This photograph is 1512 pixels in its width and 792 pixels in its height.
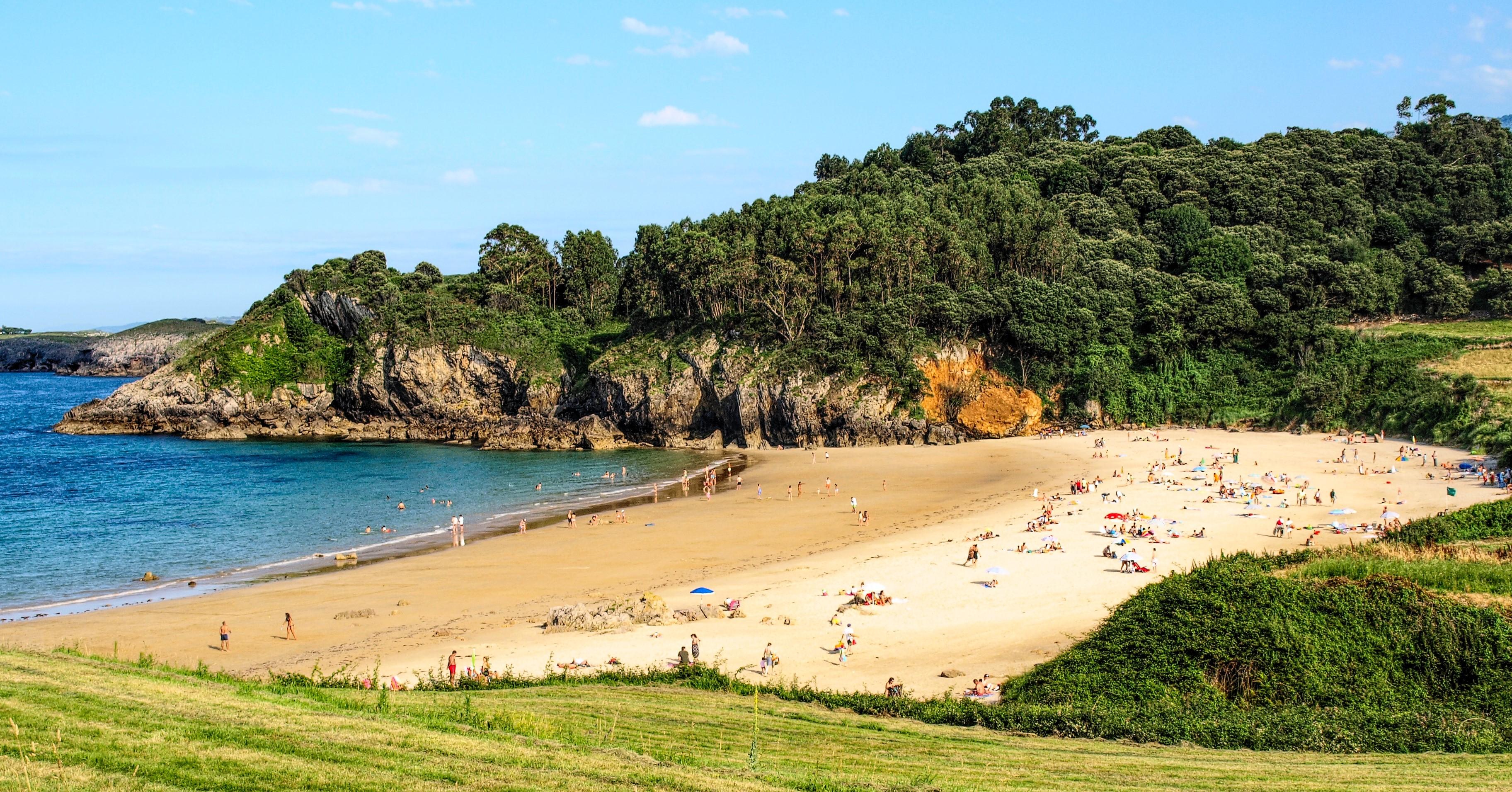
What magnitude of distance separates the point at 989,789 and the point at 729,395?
55.0 meters

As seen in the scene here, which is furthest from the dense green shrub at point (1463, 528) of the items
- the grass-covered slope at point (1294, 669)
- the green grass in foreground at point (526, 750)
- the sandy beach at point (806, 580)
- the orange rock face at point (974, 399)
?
the orange rock face at point (974, 399)

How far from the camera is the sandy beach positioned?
23750 millimetres

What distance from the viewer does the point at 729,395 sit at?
66.6 m

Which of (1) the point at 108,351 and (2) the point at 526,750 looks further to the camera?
(1) the point at 108,351

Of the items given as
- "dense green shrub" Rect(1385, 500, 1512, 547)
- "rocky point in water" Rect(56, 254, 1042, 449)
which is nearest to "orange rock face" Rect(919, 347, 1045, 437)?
"rocky point in water" Rect(56, 254, 1042, 449)

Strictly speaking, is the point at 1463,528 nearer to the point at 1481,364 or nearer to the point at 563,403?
the point at 1481,364

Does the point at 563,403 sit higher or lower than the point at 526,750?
higher

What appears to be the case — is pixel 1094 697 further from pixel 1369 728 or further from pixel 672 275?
pixel 672 275

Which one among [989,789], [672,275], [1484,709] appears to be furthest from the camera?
[672,275]

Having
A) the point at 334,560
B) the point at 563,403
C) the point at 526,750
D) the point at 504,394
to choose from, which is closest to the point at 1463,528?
the point at 526,750

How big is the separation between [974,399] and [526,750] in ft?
182

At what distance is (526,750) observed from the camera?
455 inches

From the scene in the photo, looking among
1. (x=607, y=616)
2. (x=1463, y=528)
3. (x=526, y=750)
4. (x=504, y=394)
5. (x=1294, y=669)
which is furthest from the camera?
(x=504, y=394)

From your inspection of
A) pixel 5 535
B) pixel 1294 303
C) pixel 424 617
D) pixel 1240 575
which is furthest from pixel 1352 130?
pixel 5 535
